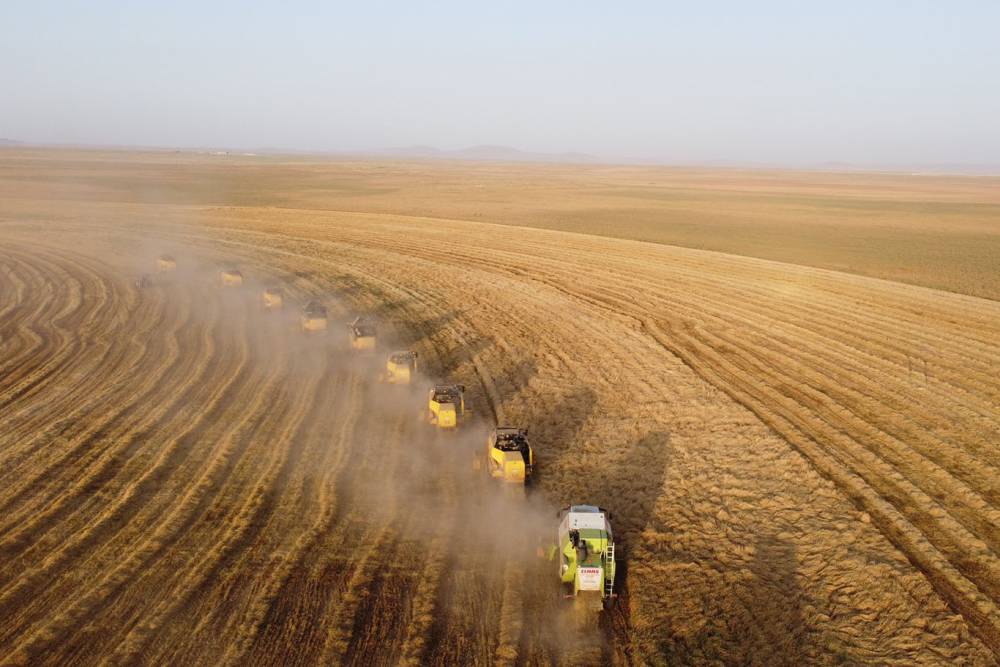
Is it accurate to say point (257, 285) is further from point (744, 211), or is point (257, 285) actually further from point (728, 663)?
point (744, 211)

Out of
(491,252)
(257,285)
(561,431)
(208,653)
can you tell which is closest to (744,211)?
(491,252)

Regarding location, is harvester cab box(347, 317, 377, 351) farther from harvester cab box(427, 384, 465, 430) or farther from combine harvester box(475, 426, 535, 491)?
combine harvester box(475, 426, 535, 491)

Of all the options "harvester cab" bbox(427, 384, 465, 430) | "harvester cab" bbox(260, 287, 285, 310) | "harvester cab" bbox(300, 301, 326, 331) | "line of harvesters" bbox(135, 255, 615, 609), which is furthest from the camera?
"harvester cab" bbox(260, 287, 285, 310)

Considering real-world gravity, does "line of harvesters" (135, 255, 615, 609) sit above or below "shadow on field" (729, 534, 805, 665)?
above

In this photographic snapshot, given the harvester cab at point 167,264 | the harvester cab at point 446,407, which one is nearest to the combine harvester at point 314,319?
the harvester cab at point 446,407

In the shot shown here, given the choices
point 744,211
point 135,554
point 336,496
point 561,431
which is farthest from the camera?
point 744,211

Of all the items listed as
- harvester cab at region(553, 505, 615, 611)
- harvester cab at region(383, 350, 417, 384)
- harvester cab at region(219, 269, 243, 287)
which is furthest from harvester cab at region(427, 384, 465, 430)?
harvester cab at region(219, 269, 243, 287)
